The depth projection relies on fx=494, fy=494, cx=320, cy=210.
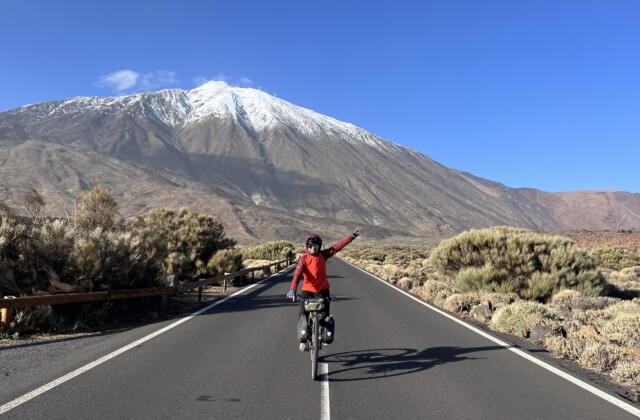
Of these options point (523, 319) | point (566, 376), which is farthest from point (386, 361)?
point (523, 319)

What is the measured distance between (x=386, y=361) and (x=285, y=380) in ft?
5.98

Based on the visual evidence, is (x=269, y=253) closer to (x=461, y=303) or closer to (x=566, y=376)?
(x=461, y=303)

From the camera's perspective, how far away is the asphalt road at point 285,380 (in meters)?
5.27

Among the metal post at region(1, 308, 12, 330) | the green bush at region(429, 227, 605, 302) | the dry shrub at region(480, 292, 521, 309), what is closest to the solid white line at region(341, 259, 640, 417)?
the dry shrub at region(480, 292, 521, 309)

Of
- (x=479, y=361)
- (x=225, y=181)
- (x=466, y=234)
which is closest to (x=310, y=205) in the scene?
(x=225, y=181)

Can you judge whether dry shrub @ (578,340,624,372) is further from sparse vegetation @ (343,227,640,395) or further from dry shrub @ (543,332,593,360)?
dry shrub @ (543,332,593,360)

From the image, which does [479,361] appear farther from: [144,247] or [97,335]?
[144,247]

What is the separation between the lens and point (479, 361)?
7641 mm

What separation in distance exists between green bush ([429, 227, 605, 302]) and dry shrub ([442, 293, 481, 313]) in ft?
4.97

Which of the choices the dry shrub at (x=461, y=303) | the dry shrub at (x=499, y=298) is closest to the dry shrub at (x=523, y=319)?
the dry shrub at (x=499, y=298)

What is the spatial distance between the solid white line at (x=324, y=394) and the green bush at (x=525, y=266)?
9930mm

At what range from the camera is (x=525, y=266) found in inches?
635

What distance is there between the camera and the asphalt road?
5.27 metres

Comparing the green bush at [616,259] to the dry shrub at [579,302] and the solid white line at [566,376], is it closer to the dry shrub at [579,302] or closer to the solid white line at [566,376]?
the dry shrub at [579,302]
